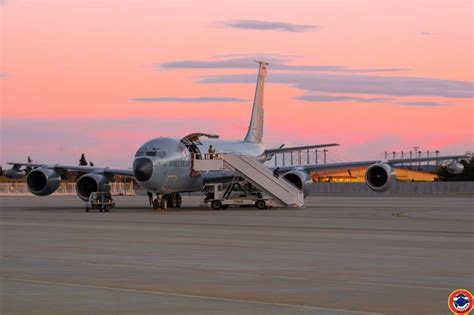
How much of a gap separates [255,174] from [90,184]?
10.0m

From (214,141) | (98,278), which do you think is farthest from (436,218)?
(98,278)

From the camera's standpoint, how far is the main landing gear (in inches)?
2258

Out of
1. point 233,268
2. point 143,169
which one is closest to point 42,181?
point 143,169

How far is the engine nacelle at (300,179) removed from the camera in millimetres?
62969

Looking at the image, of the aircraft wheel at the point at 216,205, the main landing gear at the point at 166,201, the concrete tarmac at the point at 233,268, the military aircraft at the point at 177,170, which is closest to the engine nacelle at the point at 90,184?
the military aircraft at the point at 177,170

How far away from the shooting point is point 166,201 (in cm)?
6006

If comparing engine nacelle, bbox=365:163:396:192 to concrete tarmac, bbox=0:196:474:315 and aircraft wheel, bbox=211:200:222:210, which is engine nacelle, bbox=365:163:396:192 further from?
concrete tarmac, bbox=0:196:474:315

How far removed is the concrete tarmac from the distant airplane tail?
3243cm

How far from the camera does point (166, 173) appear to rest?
56875 mm

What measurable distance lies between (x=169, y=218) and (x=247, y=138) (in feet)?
84.9

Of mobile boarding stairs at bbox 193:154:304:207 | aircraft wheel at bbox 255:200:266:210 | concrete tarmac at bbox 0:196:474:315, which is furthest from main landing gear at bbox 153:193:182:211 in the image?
concrete tarmac at bbox 0:196:474:315

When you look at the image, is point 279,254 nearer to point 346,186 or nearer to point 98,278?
point 98,278

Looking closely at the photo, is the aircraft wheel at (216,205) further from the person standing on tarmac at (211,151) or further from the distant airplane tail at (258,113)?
the distant airplane tail at (258,113)

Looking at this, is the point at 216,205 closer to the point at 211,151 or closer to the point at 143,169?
the point at 211,151
